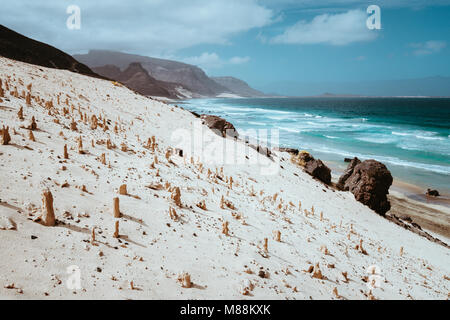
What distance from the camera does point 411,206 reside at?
18.1 m

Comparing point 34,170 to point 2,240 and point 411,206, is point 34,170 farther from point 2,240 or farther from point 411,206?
point 411,206

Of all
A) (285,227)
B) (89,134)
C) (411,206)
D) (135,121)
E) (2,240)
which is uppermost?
(135,121)

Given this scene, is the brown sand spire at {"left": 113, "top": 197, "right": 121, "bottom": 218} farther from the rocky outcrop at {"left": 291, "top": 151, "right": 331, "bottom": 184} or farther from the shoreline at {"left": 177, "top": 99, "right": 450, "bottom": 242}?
the shoreline at {"left": 177, "top": 99, "right": 450, "bottom": 242}

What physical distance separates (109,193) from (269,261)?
3622 millimetres

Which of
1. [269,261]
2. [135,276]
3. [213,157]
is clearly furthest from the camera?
[213,157]

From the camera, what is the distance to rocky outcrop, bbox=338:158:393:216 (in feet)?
47.9

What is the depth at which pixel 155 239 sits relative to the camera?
14.8ft

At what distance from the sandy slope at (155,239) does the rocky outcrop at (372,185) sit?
156 inches

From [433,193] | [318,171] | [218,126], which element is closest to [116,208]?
[218,126]

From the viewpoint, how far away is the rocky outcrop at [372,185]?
14.6m

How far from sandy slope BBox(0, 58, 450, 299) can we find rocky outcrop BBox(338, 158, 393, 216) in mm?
3968

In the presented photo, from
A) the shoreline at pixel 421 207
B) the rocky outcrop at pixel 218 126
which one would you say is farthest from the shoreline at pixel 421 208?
the rocky outcrop at pixel 218 126

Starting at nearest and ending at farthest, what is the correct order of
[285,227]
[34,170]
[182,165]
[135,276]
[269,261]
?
[135,276], [34,170], [269,261], [285,227], [182,165]
